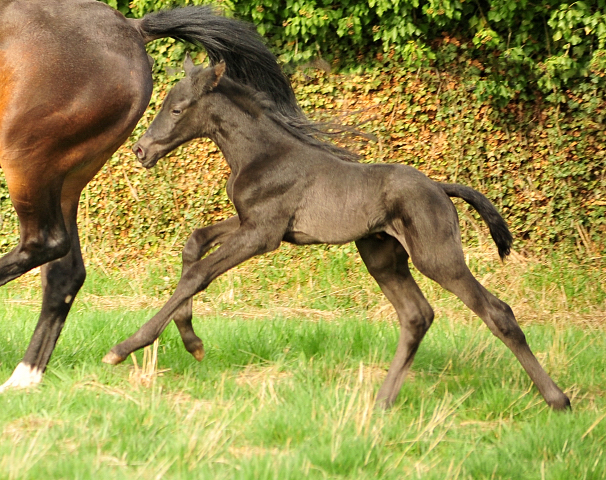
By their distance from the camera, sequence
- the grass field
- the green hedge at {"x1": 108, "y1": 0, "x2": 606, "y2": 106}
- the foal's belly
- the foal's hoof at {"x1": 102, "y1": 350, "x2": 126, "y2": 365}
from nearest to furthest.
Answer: the grass field → the foal's hoof at {"x1": 102, "y1": 350, "x2": 126, "y2": 365} → the foal's belly → the green hedge at {"x1": 108, "y1": 0, "x2": 606, "y2": 106}

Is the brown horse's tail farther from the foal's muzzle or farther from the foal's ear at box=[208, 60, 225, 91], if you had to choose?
the foal's muzzle

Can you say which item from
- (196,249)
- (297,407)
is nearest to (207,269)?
(196,249)

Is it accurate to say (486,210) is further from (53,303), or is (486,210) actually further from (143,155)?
(53,303)

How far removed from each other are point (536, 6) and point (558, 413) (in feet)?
18.1

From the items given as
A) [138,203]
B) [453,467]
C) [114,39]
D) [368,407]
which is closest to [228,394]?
[368,407]

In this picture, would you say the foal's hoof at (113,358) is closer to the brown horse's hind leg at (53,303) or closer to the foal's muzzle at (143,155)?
the brown horse's hind leg at (53,303)

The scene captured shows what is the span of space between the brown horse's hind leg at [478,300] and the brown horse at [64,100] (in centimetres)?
124

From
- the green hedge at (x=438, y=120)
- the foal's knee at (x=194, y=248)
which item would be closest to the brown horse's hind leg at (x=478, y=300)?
the foal's knee at (x=194, y=248)

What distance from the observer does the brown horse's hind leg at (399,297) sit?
4.26 meters

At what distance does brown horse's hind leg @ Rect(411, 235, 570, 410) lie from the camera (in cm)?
398

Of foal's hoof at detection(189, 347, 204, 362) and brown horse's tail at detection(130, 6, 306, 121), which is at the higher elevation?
brown horse's tail at detection(130, 6, 306, 121)

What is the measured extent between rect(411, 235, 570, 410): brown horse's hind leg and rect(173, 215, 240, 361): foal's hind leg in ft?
3.41

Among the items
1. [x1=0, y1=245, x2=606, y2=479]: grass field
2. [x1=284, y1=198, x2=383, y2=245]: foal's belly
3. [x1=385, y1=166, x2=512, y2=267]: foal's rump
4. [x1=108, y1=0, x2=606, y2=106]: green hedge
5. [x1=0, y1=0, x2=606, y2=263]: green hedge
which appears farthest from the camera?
[x1=0, y1=0, x2=606, y2=263]: green hedge

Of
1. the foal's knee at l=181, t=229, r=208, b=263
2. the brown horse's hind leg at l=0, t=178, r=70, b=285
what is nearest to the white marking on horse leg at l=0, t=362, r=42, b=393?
the brown horse's hind leg at l=0, t=178, r=70, b=285
